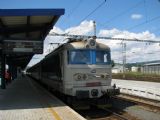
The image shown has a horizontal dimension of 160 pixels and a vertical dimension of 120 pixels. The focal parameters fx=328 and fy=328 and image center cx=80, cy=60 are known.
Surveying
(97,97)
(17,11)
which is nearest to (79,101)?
(97,97)

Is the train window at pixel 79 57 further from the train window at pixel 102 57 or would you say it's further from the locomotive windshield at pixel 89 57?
the train window at pixel 102 57

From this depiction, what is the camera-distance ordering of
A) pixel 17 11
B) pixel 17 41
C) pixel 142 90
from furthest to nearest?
pixel 142 90 < pixel 17 41 < pixel 17 11

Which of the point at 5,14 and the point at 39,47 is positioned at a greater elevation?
the point at 5,14

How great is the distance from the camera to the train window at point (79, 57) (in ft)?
45.9

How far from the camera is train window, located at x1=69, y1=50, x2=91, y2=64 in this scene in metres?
14.0

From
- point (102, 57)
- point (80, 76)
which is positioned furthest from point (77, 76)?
point (102, 57)

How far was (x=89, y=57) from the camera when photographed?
14.3 metres

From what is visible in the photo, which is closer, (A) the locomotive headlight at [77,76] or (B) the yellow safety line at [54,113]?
(B) the yellow safety line at [54,113]

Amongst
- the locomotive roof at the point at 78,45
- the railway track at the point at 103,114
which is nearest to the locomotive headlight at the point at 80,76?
the locomotive roof at the point at 78,45

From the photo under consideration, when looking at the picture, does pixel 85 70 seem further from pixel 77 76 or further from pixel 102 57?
pixel 102 57

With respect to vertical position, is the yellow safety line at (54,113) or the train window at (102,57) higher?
the train window at (102,57)

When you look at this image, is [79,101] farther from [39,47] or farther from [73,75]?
[39,47]

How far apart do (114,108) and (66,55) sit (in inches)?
139

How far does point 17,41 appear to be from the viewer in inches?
723
